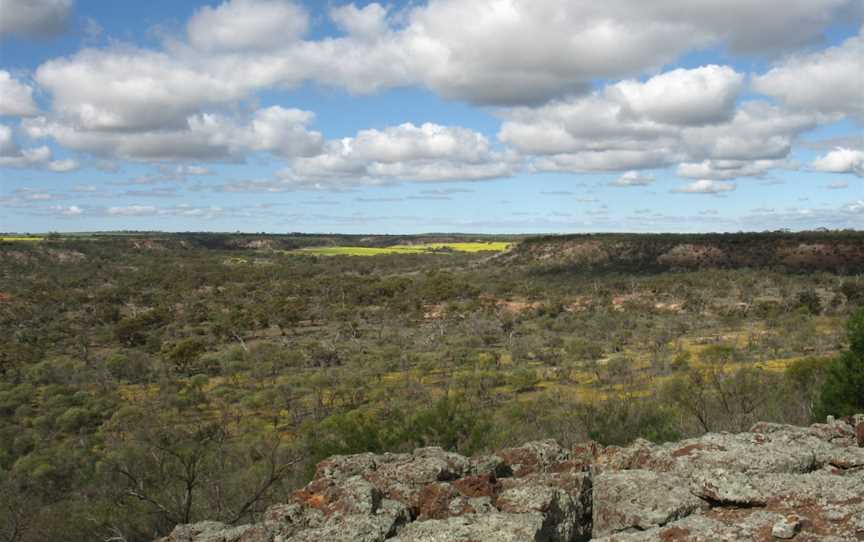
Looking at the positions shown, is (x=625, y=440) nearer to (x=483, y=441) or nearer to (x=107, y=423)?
(x=483, y=441)

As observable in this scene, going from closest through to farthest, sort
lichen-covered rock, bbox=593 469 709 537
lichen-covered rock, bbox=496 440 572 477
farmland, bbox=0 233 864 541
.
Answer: lichen-covered rock, bbox=593 469 709 537, lichen-covered rock, bbox=496 440 572 477, farmland, bbox=0 233 864 541

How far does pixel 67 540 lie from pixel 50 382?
37.7m

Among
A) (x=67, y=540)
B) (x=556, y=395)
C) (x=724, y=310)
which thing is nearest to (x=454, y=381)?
(x=556, y=395)

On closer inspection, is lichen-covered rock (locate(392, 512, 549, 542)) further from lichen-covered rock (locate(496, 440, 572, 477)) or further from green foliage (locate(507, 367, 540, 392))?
green foliage (locate(507, 367, 540, 392))

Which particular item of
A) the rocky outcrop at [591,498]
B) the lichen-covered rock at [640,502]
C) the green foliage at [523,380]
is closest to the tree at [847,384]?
the rocky outcrop at [591,498]

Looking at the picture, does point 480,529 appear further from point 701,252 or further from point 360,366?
point 701,252

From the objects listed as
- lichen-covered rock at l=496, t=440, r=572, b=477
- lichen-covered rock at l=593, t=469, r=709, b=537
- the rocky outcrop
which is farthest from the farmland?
lichen-covered rock at l=593, t=469, r=709, b=537

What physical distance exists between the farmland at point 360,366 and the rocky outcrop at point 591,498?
7805 mm

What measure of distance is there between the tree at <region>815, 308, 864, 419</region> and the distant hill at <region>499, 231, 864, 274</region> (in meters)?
87.6

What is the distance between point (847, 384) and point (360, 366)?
3856 centimetres

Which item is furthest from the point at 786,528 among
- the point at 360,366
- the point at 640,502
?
the point at 360,366

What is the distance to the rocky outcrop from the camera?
8211 millimetres

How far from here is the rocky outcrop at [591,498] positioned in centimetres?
821

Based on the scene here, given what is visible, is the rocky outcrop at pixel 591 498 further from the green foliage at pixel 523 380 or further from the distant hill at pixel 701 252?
the distant hill at pixel 701 252
